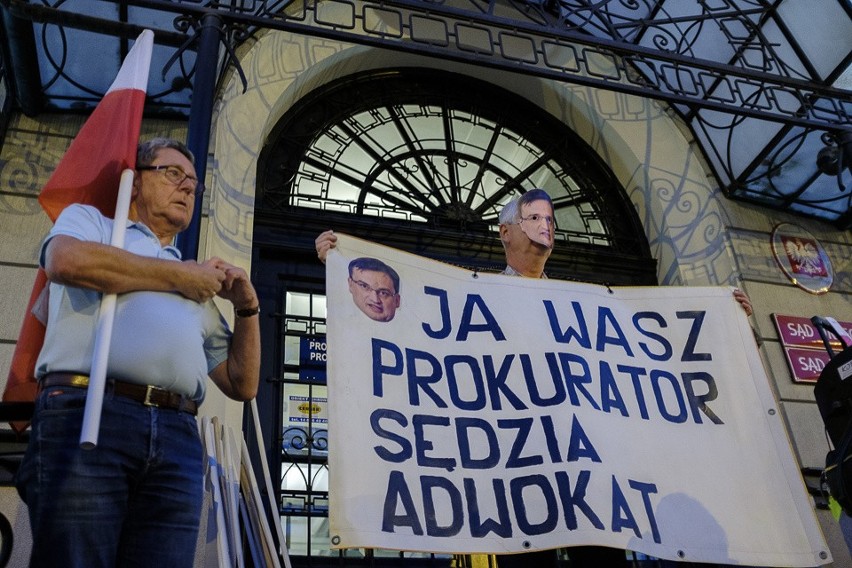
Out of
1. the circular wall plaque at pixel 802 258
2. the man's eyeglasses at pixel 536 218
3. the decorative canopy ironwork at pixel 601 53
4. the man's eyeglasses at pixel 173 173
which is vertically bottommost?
the man's eyeglasses at pixel 173 173

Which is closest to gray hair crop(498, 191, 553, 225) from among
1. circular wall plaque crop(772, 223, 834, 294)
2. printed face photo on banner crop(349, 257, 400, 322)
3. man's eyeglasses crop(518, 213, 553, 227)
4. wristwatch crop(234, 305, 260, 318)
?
man's eyeglasses crop(518, 213, 553, 227)

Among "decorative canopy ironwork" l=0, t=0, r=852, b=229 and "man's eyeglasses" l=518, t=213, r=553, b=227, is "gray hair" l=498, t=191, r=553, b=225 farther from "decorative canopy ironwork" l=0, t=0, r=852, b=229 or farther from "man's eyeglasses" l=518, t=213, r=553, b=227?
"decorative canopy ironwork" l=0, t=0, r=852, b=229

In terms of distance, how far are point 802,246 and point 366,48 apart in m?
3.47

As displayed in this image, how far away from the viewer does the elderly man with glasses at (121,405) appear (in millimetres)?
1613

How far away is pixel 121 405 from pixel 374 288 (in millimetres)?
1353

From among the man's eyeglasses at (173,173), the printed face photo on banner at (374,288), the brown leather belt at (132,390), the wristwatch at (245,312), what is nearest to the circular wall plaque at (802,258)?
the printed face photo on banner at (374,288)

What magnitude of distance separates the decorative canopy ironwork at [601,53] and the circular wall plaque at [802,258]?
23 cm

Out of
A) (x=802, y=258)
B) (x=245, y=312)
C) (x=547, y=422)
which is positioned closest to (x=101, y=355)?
(x=245, y=312)

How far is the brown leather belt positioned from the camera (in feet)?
5.73

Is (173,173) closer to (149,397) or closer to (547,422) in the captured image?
(149,397)

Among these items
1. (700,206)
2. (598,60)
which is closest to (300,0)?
(598,60)

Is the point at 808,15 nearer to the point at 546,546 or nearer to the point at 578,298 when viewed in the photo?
the point at 578,298

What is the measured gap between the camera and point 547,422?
9.21 feet

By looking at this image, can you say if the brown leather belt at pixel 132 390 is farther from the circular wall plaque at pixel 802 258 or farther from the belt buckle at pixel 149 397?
the circular wall plaque at pixel 802 258
